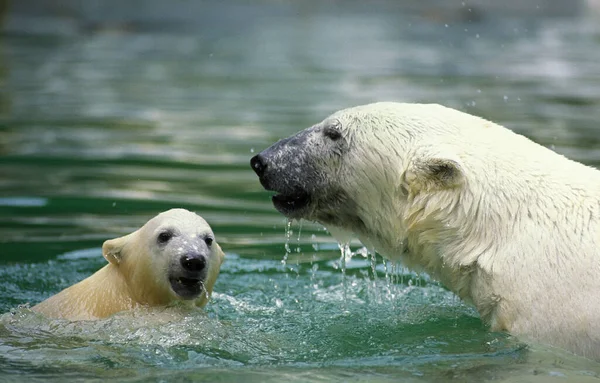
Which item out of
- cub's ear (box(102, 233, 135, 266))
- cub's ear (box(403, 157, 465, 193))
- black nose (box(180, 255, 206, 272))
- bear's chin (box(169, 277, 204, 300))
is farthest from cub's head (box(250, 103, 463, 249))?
cub's ear (box(102, 233, 135, 266))

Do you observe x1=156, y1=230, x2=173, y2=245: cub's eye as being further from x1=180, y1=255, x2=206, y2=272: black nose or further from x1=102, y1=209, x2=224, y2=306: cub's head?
x1=180, y1=255, x2=206, y2=272: black nose

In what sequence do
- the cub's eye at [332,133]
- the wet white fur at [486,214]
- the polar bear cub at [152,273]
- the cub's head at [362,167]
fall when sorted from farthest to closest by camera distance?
the polar bear cub at [152,273] < the cub's eye at [332,133] < the cub's head at [362,167] < the wet white fur at [486,214]

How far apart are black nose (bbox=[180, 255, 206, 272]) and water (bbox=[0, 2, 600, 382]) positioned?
259mm

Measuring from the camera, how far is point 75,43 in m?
21.9

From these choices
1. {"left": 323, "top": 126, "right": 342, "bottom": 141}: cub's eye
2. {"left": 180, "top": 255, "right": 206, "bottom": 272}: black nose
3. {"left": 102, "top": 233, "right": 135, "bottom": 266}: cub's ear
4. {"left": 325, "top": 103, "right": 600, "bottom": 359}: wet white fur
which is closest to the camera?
{"left": 325, "top": 103, "right": 600, "bottom": 359}: wet white fur

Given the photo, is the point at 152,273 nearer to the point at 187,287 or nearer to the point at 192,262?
the point at 187,287

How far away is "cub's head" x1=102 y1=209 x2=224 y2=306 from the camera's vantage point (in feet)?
17.4

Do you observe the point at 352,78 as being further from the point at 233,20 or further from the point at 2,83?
the point at 233,20

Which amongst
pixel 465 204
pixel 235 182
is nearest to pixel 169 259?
pixel 465 204

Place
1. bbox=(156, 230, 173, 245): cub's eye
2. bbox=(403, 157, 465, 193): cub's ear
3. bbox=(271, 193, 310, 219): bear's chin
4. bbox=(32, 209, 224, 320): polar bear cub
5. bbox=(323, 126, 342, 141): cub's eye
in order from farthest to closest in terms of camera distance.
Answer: bbox=(156, 230, 173, 245): cub's eye, bbox=(32, 209, 224, 320): polar bear cub, bbox=(271, 193, 310, 219): bear's chin, bbox=(323, 126, 342, 141): cub's eye, bbox=(403, 157, 465, 193): cub's ear

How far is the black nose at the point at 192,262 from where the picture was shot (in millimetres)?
5230

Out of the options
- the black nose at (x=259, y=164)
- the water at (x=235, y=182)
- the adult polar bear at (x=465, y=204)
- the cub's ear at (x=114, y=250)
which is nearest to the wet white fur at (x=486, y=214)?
the adult polar bear at (x=465, y=204)

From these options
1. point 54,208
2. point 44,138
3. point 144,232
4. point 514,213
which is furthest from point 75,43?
point 514,213

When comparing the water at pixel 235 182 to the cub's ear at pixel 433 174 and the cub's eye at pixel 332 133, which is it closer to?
the cub's ear at pixel 433 174
